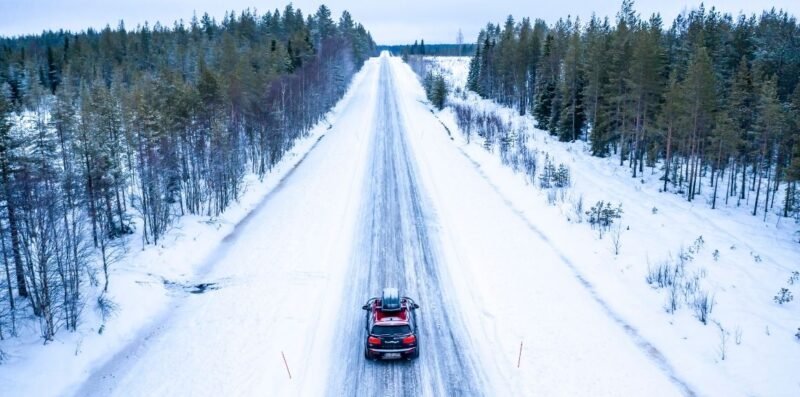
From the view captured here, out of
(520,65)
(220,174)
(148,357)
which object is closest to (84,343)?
(148,357)

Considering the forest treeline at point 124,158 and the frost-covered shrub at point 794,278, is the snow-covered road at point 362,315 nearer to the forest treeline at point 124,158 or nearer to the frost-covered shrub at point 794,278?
the forest treeline at point 124,158

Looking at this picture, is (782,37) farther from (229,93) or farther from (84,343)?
(84,343)

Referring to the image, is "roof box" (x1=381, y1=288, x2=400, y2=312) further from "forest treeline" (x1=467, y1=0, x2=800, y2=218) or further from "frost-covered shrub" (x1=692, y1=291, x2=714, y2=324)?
"forest treeline" (x1=467, y1=0, x2=800, y2=218)

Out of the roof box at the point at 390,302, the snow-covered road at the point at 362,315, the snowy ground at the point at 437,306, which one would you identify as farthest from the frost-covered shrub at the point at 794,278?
the roof box at the point at 390,302

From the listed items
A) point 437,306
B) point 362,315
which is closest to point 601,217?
point 437,306

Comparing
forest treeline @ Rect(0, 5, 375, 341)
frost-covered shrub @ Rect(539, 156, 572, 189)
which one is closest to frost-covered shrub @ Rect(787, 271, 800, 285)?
frost-covered shrub @ Rect(539, 156, 572, 189)
